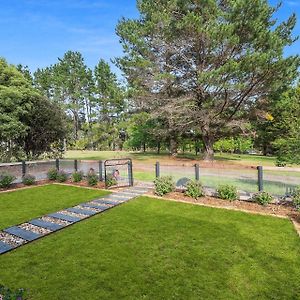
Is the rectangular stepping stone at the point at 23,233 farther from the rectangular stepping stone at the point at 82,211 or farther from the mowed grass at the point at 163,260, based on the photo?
the rectangular stepping stone at the point at 82,211

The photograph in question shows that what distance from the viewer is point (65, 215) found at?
8375 millimetres

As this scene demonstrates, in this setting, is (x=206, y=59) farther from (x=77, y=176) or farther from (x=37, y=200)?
(x=37, y=200)

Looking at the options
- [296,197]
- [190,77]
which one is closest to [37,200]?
[296,197]

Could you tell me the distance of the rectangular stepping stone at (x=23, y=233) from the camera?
6.55 meters

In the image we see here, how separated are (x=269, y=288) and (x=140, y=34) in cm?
2306

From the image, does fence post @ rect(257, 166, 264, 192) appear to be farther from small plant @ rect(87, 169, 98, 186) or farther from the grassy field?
the grassy field

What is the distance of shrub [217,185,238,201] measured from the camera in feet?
31.8

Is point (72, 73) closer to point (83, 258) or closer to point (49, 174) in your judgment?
point (49, 174)

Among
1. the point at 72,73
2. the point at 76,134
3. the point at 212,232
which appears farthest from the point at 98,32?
the point at 76,134

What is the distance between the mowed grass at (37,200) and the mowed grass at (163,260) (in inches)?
84.2

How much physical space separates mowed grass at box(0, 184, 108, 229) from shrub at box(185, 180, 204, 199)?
12.3 ft

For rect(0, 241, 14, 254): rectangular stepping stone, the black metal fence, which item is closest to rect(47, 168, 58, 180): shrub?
the black metal fence

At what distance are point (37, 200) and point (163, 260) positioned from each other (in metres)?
7.12

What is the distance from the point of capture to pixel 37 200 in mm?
10492
